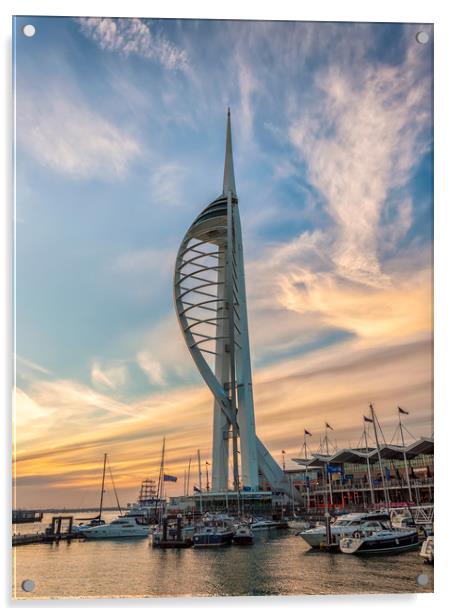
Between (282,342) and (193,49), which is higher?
(193,49)

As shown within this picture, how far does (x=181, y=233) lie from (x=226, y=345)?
1197 centimetres

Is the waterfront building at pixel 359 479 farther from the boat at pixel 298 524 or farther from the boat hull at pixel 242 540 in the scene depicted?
the boat hull at pixel 242 540

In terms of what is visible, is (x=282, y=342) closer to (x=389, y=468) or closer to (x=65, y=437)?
(x=65, y=437)

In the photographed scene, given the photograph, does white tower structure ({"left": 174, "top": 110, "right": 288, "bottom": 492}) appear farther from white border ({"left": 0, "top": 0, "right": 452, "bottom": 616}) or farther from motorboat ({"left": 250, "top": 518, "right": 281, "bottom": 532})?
white border ({"left": 0, "top": 0, "right": 452, "bottom": 616})

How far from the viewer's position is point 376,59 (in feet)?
20.7

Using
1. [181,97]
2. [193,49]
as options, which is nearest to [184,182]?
[181,97]

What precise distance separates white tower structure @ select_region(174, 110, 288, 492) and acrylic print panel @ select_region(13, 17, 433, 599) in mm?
7979

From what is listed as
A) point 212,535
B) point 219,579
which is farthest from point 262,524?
point 219,579

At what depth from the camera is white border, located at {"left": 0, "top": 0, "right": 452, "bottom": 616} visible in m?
5.39

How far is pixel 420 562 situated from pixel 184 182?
4.66 metres

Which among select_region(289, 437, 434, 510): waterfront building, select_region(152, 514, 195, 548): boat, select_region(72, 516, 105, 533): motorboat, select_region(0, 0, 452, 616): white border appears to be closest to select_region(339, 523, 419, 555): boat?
select_region(289, 437, 434, 510): waterfront building

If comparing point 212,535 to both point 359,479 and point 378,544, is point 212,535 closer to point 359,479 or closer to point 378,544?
point 378,544

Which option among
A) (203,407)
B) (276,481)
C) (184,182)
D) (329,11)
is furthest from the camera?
(276,481)
